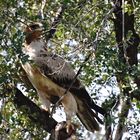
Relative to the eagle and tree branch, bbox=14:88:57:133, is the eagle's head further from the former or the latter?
tree branch, bbox=14:88:57:133

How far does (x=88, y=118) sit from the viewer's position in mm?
5891

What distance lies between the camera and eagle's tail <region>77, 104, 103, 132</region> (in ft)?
19.2

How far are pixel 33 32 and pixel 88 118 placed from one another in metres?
1.14

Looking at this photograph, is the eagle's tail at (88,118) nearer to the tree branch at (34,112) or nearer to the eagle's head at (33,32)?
the tree branch at (34,112)

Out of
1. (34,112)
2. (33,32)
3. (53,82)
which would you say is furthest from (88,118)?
(33,32)

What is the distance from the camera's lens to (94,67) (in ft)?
15.8

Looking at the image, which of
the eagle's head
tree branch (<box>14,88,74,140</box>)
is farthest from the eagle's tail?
the eagle's head

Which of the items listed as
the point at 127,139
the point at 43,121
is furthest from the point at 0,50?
the point at 127,139

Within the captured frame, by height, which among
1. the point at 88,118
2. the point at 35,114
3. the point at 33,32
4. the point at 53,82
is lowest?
the point at 35,114

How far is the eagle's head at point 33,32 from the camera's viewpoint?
580cm

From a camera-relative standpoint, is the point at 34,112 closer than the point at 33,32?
Yes

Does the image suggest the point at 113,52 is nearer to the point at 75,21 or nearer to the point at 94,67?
the point at 94,67

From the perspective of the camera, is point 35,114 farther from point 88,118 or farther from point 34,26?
point 34,26

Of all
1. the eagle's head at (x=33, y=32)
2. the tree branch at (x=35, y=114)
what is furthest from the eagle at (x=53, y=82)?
the tree branch at (x=35, y=114)
